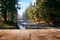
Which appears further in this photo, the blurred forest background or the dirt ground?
the blurred forest background

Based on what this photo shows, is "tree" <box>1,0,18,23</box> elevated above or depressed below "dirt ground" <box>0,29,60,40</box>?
above

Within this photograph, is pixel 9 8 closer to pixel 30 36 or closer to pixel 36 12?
pixel 36 12

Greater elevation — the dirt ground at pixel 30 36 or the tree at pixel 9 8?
the tree at pixel 9 8

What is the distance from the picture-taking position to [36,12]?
326cm

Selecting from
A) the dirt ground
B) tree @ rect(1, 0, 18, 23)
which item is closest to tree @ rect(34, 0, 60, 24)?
tree @ rect(1, 0, 18, 23)

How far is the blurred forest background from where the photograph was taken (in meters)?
3.20

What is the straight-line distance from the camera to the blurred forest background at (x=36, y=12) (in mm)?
3199

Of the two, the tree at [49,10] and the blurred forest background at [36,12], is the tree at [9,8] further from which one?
the tree at [49,10]

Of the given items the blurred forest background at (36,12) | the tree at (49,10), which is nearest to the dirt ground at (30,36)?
the blurred forest background at (36,12)

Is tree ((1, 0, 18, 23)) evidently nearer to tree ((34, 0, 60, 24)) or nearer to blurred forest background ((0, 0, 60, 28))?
blurred forest background ((0, 0, 60, 28))

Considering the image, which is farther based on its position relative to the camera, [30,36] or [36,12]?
[36,12]

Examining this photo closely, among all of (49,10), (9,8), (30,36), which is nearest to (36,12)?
(49,10)

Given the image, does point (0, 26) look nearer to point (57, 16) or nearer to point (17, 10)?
point (17, 10)

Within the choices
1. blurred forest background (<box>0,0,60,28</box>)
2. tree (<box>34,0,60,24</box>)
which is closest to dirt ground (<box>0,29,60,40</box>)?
blurred forest background (<box>0,0,60,28</box>)
